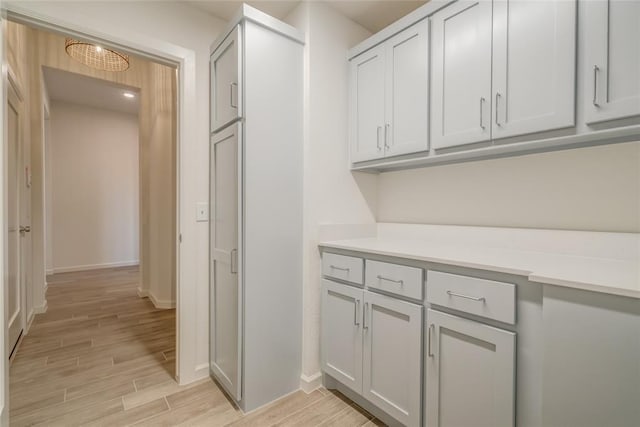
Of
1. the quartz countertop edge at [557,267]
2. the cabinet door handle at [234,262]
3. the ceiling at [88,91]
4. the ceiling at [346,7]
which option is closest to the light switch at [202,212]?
the cabinet door handle at [234,262]

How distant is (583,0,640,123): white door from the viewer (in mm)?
1008

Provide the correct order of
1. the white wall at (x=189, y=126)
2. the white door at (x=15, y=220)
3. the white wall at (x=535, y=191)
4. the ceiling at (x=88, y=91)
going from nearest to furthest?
the white wall at (x=535, y=191)
the white wall at (x=189, y=126)
the white door at (x=15, y=220)
the ceiling at (x=88, y=91)

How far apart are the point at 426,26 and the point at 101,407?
2.84m

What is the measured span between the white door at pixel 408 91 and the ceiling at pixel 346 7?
360 mm

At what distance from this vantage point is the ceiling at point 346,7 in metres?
1.88

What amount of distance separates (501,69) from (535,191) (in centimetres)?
64

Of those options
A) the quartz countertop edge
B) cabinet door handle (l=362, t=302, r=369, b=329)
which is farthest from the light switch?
cabinet door handle (l=362, t=302, r=369, b=329)

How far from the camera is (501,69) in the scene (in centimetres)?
132

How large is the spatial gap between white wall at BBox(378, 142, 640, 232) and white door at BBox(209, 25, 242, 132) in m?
1.24

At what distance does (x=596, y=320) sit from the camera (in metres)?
0.85

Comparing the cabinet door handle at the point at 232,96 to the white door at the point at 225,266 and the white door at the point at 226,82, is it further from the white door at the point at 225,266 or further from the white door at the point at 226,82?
the white door at the point at 225,266

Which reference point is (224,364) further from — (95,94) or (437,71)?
(95,94)

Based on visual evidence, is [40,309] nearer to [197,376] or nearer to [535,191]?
[197,376]

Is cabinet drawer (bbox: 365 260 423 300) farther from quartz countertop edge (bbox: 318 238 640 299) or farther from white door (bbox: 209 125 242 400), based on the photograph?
white door (bbox: 209 125 242 400)
